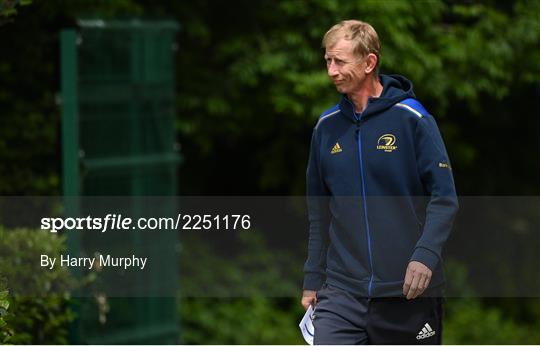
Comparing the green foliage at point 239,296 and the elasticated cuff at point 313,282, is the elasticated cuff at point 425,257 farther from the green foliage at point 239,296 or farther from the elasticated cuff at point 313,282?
the green foliage at point 239,296

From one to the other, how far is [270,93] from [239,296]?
6.77 ft

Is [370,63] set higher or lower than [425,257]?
higher

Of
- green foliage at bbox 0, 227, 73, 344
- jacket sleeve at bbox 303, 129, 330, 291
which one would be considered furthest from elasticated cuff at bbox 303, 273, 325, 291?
green foliage at bbox 0, 227, 73, 344

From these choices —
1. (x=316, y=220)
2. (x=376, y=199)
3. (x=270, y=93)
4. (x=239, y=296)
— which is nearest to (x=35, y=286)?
(x=316, y=220)

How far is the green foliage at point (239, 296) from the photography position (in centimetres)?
1046

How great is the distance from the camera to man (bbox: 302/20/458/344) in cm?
465

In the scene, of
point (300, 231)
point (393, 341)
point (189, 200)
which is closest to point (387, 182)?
point (393, 341)

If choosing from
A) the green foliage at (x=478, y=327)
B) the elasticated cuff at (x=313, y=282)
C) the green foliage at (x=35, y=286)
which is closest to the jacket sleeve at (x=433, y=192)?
the elasticated cuff at (x=313, y=282)

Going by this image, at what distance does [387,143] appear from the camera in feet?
15.3

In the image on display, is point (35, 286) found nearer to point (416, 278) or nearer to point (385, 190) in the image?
point (385, 190)

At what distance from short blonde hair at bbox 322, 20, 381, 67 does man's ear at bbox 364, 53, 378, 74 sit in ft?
0.05

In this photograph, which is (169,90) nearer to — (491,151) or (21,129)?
(21,129)

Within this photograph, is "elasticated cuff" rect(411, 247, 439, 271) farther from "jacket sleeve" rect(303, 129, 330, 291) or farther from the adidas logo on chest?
"jacket sleeve" rect(303, 129, 330, 291)

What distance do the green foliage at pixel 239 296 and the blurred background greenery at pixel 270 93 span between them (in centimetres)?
2
